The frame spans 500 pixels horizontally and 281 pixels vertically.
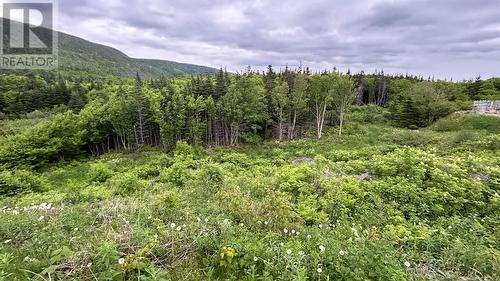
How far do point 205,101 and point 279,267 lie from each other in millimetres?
27311

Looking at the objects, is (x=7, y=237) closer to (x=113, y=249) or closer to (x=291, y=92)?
(x=113, y=249)

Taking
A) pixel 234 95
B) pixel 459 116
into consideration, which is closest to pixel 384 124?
pixel 459 116

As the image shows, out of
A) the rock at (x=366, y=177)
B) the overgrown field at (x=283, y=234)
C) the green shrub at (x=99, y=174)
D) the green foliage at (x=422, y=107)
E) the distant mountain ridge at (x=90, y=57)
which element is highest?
the distant mountain ridge at (x=90, y=57)

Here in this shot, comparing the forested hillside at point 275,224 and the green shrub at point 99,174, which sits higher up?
the forested hillside at point 275,224

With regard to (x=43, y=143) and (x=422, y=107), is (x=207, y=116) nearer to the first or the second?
(x=43, y=143)

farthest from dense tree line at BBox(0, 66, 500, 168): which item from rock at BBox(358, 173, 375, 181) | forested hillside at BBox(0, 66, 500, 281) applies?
rock at BBox(358, 173, 375, 181)

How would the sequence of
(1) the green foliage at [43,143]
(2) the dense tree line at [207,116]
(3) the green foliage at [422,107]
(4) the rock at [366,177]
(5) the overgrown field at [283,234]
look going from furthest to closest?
1. (3) the green foliage at [422,107]
2. (2) the dense tree line at [207,116]
3. (1) the green foliage at [43,143]
4. (4) the rock at [366,177]
5. (5) the overgrown field at [283,234]

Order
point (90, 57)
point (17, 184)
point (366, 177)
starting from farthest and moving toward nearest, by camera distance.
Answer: point (90, 57), point (17, 184), point (366, 177)

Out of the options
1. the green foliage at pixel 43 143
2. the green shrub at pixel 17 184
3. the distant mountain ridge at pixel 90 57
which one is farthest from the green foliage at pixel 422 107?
the distant mountain ridge at pixel 90 57

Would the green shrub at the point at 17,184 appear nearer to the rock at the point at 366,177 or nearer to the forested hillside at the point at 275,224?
the forested hillside at the point at 275,224

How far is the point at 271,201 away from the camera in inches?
180

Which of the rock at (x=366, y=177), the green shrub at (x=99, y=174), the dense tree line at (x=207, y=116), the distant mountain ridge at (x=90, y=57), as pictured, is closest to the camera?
the rock at (x=366, y=177)

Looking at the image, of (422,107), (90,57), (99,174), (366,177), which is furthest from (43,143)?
(90,57)

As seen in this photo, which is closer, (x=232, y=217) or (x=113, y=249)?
(x=113, y=249)
